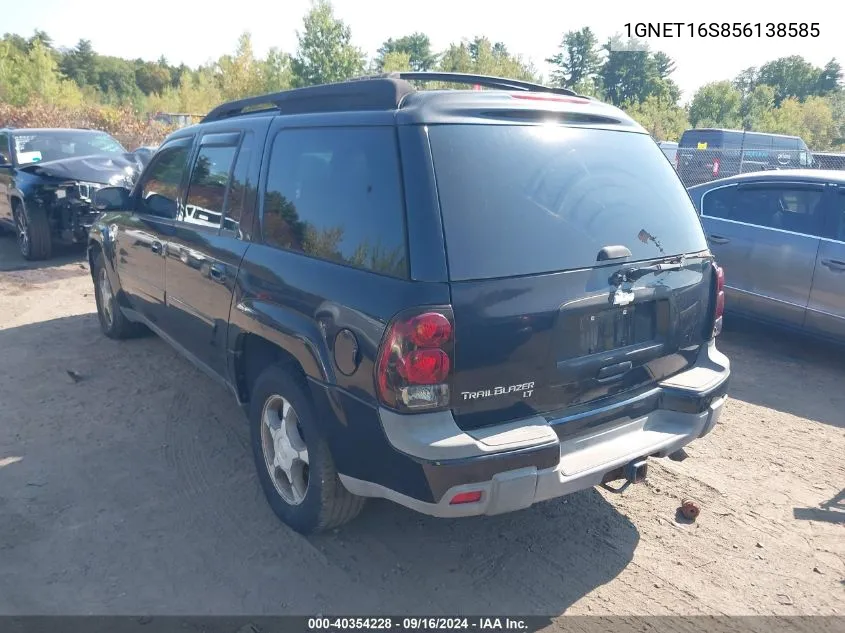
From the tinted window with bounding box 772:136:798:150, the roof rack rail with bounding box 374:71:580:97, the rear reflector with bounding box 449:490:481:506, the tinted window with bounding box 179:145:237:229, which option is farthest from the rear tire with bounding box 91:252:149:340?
the tinted window with bounding box 772:136:798:150

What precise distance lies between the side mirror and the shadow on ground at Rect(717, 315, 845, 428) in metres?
4.99

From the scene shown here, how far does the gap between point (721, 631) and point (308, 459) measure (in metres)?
1.88

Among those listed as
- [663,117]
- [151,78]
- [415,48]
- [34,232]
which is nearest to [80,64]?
[151,78]

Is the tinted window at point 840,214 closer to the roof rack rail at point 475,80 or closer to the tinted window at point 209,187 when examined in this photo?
the roof rack rail at point 475,80

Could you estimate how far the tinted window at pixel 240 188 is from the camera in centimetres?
356

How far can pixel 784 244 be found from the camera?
6.09m

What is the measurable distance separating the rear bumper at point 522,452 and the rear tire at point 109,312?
13.3ft

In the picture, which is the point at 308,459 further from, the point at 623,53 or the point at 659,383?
the point at 623,53

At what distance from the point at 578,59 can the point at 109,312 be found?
77.8 m

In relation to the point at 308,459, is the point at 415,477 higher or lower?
higher

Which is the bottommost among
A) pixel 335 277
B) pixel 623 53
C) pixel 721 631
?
pixel 721 631

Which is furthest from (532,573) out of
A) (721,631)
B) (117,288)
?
(117,288)

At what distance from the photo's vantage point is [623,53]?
7462 centimetres

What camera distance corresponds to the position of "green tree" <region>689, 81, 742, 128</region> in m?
51.7
